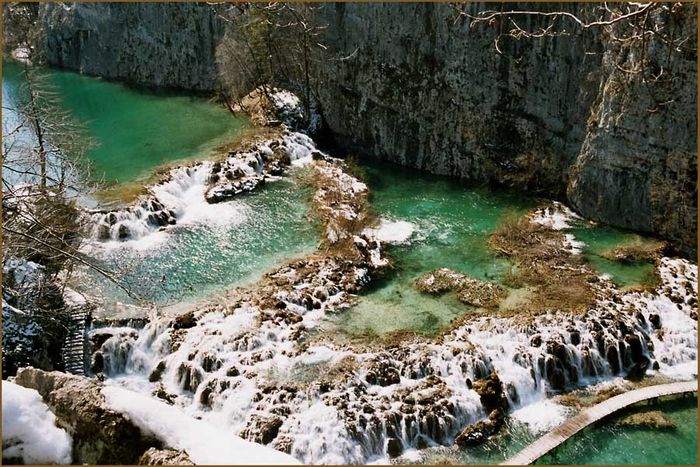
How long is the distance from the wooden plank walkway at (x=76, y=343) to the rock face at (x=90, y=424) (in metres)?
9.56

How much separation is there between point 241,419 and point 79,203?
1217 centimetres

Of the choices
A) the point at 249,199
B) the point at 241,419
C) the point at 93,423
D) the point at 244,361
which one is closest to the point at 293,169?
the point at 249,199

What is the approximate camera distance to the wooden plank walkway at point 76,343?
54.0 feet

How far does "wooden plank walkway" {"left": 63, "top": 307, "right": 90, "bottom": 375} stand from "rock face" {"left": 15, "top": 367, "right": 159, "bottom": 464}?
9.56 meters

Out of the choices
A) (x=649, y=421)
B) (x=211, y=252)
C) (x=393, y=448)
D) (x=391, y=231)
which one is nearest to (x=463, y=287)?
(x=391, y=231)

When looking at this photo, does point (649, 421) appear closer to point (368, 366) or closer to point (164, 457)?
point (368, 366)

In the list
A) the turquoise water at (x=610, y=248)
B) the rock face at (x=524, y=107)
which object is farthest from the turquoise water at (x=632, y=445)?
the rock face at (x=524, y=107)

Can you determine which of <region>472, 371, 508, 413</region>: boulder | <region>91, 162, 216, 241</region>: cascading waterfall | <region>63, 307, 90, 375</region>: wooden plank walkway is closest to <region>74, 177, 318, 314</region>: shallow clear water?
<region>91, 162, 216, 241</region>: cascading waterfall

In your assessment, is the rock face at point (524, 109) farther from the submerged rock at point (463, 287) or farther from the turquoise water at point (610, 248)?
the submerged rock at point (463, 287)

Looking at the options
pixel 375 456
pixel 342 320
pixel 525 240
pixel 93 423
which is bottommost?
pixel 375 456

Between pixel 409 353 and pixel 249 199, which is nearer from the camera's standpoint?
pixel 409 353

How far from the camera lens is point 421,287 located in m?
19.4

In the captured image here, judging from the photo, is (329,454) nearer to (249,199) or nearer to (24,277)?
(24,277)

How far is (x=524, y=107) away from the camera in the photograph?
25.6 meters
